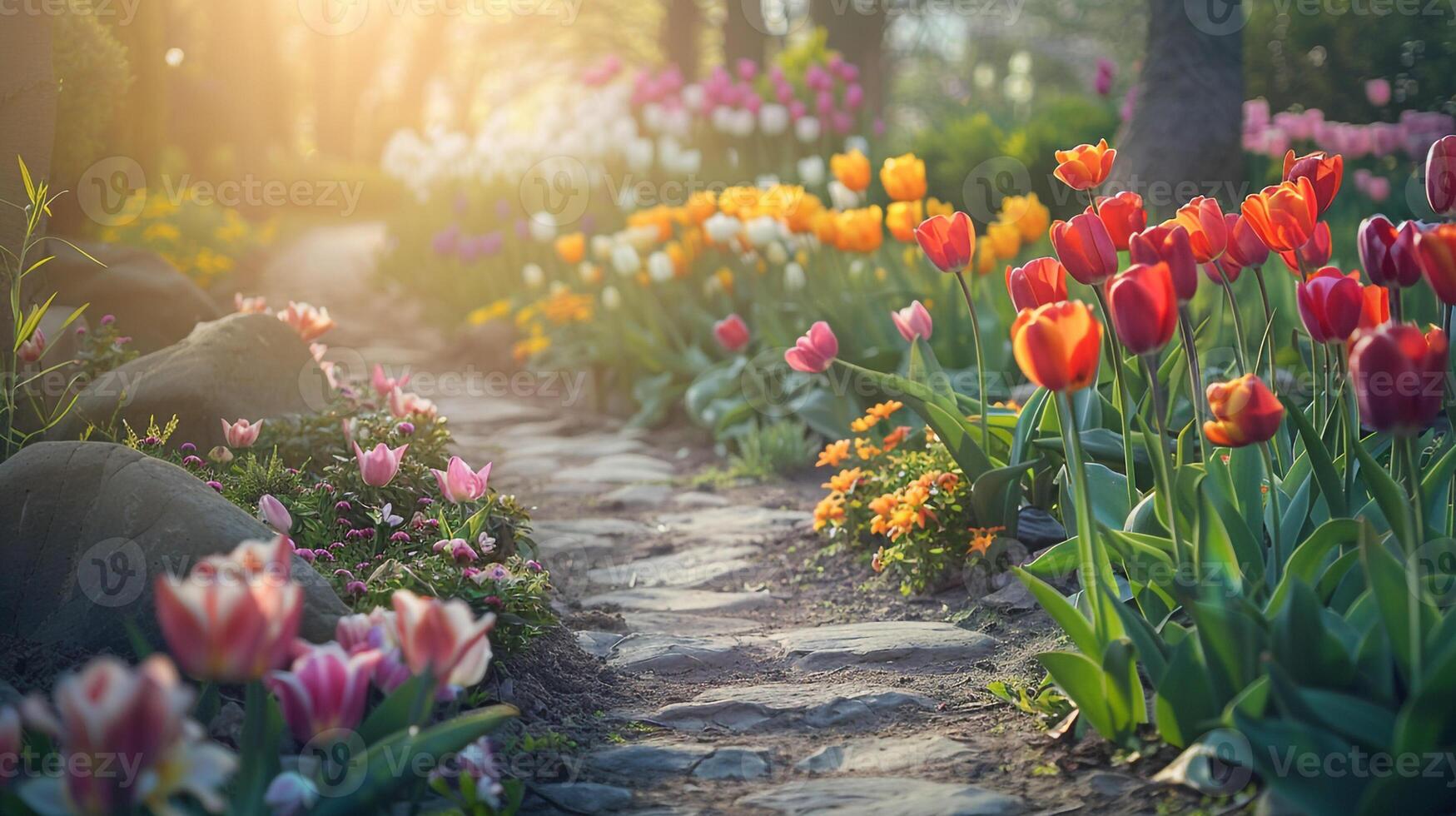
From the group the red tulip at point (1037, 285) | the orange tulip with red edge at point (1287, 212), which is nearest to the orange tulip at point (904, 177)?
the red tulip at point (1037, 285)

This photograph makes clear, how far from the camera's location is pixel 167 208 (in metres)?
8.06

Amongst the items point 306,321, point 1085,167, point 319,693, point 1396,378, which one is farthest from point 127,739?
point 306,321

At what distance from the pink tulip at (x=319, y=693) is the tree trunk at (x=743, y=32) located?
11.1 meters

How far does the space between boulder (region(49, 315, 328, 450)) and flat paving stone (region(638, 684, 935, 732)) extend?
7.24 ft

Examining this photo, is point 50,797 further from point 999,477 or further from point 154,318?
point 154,318

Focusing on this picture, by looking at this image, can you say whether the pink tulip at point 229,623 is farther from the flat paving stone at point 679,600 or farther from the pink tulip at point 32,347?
the pink tulip at point 32,347

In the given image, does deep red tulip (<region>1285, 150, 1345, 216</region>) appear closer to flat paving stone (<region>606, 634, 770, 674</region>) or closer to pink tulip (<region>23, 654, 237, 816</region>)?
flat paving stone (<region>606, 634, 770, 674</region>)

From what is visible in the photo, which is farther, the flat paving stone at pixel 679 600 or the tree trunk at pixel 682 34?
the tree trunk at pixel 682 34

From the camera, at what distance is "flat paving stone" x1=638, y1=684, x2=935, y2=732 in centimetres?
288

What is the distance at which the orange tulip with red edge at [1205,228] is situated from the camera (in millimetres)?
2510

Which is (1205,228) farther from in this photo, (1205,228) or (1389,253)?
(1389,253)

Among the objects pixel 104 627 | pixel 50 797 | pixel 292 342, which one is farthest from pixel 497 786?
pixel 292 342

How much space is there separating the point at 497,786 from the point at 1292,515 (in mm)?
1801

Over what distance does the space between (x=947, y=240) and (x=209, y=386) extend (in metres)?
2.68
